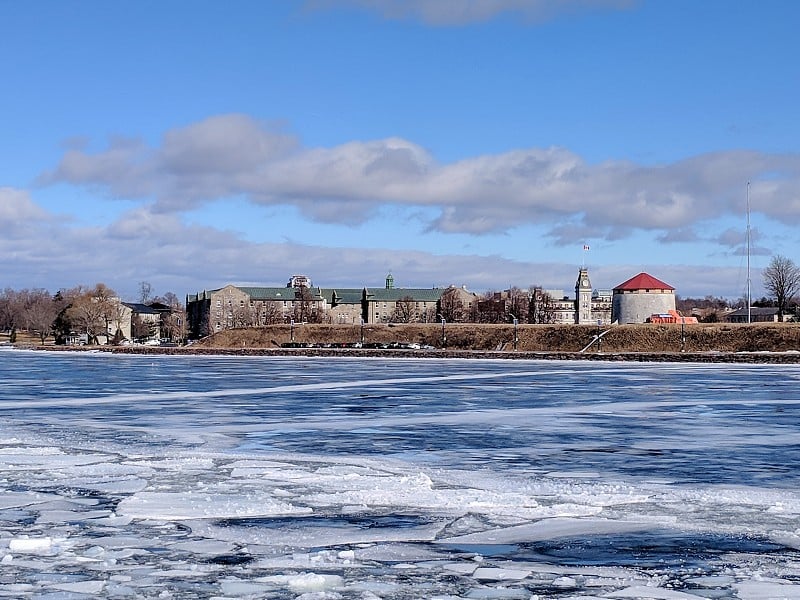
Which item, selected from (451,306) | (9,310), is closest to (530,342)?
(451,306)

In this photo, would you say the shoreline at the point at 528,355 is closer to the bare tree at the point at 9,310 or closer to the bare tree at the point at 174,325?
the bare tree at the point at 174,325

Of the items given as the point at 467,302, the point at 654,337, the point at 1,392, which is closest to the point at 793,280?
the point at 654,337

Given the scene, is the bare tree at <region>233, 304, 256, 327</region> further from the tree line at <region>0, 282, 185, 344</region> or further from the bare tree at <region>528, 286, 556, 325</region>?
the bare tree at <region>528, 286, 556, 325</region>

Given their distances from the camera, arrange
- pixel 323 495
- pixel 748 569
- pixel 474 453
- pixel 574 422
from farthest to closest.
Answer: pixel 574 422, pixel 474 453, pixel 323 495, pixel 748 569

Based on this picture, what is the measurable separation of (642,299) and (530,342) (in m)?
23.3

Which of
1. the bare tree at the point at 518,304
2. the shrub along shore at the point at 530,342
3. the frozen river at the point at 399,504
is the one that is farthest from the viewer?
the bare tree at the point at 518,304

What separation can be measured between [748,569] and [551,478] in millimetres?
4399

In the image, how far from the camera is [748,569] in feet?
21.7

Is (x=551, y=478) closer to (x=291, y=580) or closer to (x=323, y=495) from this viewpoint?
(x=323, y=495)

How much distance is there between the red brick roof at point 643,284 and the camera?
9625 cm

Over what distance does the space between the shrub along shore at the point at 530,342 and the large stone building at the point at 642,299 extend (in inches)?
757

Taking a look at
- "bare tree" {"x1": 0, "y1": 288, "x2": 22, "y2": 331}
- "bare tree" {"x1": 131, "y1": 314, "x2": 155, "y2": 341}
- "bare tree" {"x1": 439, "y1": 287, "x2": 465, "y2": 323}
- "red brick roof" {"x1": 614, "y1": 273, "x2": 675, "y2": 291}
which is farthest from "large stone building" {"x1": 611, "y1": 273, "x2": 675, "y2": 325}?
"bare tree" {"x1": 0, "y1": 288, "x2": 22, "y2": 331}

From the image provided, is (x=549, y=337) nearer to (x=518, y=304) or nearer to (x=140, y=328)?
(x=518, y=304)

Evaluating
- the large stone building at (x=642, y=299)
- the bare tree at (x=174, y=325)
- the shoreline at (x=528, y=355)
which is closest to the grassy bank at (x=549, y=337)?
the shoreline at (x=528, y=355)
